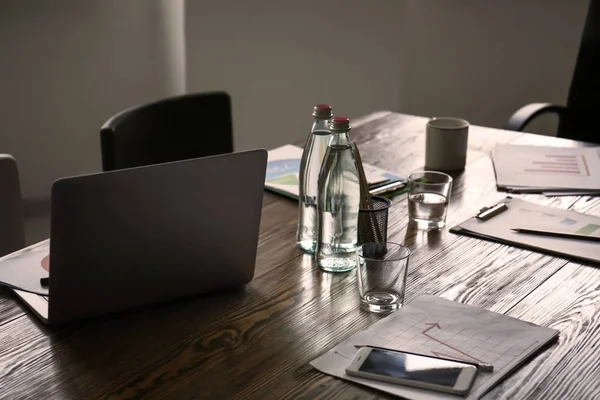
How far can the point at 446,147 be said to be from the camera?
1753 mm

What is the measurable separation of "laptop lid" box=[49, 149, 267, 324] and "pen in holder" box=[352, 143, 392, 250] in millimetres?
201

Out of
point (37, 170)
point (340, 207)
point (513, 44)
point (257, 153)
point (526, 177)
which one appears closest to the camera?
point (257, 153)

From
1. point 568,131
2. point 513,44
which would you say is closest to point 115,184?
point 568,131

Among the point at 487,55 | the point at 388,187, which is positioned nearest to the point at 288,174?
the point at 388,187

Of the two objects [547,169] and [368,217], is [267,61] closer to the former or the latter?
[547,169]

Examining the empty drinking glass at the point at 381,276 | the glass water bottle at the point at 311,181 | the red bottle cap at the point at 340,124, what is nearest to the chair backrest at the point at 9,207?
the glass water bottle at the point at 311,181

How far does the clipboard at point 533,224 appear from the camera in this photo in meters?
1.33

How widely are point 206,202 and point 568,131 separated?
176 cm

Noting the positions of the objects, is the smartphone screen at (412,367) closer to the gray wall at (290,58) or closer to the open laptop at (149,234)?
the open laptop at (149,234)

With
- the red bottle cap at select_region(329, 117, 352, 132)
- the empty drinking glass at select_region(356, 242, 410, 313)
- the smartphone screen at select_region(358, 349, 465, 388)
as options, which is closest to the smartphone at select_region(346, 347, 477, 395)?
the smartphone screen at select_region(358, 349, 465, 388)

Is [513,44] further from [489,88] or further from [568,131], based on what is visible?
[568,131]

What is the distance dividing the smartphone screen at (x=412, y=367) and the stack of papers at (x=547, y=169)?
0.78 m

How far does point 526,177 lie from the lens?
1.71 m

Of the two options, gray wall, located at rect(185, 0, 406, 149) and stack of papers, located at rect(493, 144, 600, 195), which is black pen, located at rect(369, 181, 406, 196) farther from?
gray wall, located at rect(185, 0, 406, 149)
